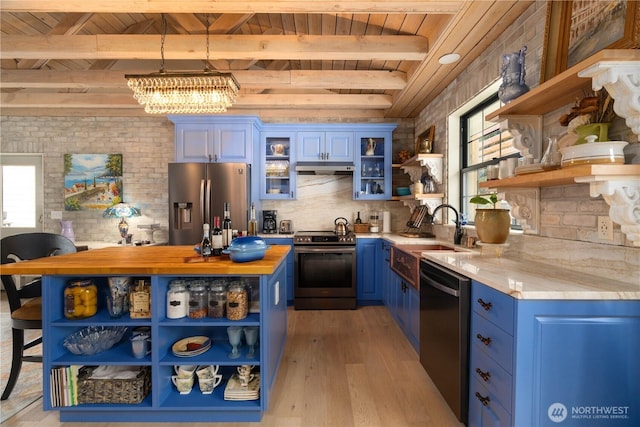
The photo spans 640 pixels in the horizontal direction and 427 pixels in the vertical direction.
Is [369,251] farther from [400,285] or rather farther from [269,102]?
[269,102]

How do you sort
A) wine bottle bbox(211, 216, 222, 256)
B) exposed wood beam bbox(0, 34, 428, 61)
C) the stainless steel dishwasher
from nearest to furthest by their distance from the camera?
the stainless steel dishwasher
wine bottle bbox(211, 216, 222, 256)
exposed wood beam bbox(0, 34, 428, 61)

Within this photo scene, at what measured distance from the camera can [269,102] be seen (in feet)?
13.2

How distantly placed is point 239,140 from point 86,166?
2536mm

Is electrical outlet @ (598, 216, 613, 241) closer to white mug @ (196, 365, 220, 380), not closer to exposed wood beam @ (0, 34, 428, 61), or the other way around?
exposed wood beam @ (0, 34, 428, 61)

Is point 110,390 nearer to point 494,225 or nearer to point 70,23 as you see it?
point 494,225

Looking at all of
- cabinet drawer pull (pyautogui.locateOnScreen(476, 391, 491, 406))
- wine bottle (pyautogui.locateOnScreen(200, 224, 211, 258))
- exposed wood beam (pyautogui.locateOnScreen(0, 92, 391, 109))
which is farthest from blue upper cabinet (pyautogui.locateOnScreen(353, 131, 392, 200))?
cabinet drawer pull (pyautogui.locateOnScreen(476, 391, 491, 406))

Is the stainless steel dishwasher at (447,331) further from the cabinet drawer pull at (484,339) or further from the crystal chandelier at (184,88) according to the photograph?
the crystal chandelier at (184,88)

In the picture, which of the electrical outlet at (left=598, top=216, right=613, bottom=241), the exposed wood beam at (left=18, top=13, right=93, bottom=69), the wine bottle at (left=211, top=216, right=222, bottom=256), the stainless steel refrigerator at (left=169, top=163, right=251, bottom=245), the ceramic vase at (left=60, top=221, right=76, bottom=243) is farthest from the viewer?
the ceramic vase at (left=60, top=221, right=76, bottom=243)

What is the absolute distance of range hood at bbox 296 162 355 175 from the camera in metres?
4.20

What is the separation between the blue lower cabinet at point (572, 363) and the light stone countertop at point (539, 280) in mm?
37

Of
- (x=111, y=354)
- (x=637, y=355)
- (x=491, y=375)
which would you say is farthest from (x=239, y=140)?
(x=637, y=355)

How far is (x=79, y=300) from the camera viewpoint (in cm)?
185

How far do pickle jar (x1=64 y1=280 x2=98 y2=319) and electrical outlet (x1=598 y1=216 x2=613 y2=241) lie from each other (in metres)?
2.88

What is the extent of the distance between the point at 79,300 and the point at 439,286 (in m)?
2.23
